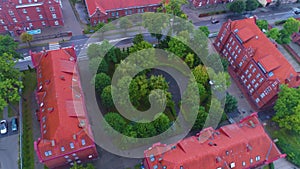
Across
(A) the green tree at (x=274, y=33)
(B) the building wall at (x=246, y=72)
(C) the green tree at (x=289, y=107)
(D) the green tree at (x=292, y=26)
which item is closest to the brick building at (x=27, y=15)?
(B) the building wall at (x=246, y=72)

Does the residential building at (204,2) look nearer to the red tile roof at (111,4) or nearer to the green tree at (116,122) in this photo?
the red tile roof at (111,4)

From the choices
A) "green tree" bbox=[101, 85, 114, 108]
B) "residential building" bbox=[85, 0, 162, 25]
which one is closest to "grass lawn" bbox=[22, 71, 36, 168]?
"green tree" bbox=[101, 85, 114, 108]

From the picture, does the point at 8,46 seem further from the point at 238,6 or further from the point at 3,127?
the point at 238,6

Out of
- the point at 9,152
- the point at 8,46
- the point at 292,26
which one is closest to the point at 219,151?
the point at 9,152

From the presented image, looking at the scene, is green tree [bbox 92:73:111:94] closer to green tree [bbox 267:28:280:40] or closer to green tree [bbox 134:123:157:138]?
green tree [bbox 134:123:157:138]

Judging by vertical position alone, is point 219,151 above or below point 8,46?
below

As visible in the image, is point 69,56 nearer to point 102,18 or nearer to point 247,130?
point 102,18
